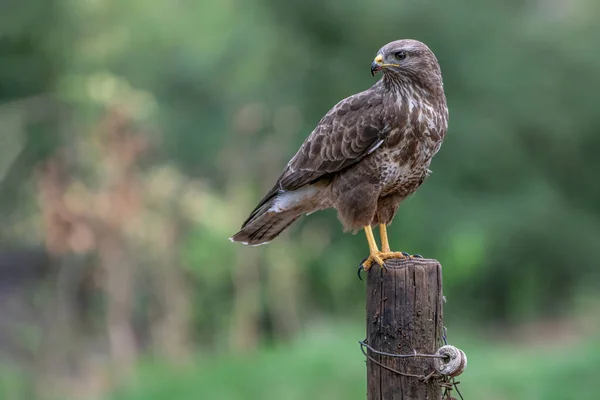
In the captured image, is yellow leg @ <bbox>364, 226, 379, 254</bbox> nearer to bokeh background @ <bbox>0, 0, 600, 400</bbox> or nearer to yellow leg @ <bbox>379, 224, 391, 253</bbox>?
yellow leg @ <bbox>379, 224, 391, 253</bbox>

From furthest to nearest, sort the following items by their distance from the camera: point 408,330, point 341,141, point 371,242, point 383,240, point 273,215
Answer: point 273,215 → point 383,240 → point 341,141 → point 371,242 → point 408,330

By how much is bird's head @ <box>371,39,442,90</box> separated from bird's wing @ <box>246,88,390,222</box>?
0.52 feet

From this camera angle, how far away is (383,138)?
14.3ft

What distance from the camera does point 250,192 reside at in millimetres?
8859

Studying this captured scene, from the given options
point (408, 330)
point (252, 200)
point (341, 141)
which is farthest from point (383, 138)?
point (252, 200)

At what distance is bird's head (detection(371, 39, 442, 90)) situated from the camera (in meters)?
4.40

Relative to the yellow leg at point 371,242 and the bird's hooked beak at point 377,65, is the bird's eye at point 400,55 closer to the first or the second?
the bird's hooked beak at point 377,65

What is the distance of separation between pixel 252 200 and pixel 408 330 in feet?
17.9

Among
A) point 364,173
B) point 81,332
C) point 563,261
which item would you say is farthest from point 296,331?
point 364,173

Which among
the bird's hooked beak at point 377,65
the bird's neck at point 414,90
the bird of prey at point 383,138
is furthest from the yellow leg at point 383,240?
the bird's hooked beak at point 377,65

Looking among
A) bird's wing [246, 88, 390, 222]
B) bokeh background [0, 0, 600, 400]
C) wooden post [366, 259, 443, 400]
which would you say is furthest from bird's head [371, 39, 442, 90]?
bokeh background [0, 0, 600, 400]

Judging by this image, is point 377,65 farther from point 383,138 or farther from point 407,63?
point 383,138

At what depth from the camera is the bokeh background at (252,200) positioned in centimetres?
821

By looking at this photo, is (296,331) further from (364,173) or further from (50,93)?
(364,173)
